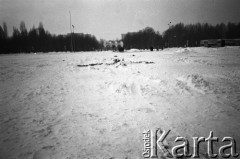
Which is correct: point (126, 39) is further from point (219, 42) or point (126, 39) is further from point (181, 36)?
point (219, 42)

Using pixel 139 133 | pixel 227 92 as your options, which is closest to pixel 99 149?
pixel 139 133

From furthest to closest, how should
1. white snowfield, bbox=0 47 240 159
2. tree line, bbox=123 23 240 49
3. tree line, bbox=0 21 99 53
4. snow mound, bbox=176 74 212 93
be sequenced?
1. tree line, bbox=123 23 240 49
2. tree line, bbox=0 21 99 53
3. snow mound, bbox=176 74 212 93
4. white snowfield, bbox=0 47 240 159

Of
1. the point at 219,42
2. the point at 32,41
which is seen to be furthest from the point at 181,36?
the point at 32,41

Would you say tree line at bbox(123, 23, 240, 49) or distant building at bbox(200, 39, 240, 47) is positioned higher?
tree line at bbox(123, 23, 240, 49)

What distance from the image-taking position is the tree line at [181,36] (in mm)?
84812

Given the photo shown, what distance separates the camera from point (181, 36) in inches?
3529

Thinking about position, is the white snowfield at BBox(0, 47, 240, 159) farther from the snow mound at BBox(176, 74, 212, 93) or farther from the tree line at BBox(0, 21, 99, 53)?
the tree line at BBox(0, 21, 99, 53)

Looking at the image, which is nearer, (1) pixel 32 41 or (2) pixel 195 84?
(2) pixel 195 84

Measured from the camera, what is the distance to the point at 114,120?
13.2 ft

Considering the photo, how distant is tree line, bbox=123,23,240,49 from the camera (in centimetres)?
8481

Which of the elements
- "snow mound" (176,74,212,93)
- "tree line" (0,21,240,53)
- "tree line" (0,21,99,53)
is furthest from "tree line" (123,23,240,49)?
"snow mound" (176,74,212,93)

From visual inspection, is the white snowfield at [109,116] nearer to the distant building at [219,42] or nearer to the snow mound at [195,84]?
the snow mound at [195,84]

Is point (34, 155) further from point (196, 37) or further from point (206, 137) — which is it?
point (196, 37)

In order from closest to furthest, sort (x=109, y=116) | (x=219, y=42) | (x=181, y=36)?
(x=109, y=116), (x=219, y=42), (x=181, y=36)
